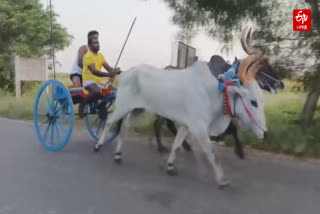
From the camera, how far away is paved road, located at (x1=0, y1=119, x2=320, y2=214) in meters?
3.04

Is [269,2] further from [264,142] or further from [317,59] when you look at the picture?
[264,142]

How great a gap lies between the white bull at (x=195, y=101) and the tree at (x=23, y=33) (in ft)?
35.6

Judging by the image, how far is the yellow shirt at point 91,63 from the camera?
4.89 meters

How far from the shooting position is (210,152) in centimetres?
359

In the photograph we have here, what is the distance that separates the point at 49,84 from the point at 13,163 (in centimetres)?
135

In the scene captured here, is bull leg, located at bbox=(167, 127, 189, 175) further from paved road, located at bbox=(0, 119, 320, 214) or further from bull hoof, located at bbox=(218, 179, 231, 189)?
bull hoof, located at bbox=(218, 179, 231, 189)

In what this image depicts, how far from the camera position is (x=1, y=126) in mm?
6855

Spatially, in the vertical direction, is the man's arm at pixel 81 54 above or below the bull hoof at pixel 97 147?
above

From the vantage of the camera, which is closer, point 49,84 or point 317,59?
point 49,84

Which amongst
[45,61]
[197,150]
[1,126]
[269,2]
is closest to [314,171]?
[197,150]

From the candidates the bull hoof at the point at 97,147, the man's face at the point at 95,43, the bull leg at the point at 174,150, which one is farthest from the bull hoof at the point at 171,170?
the man's face at the point at 95,43

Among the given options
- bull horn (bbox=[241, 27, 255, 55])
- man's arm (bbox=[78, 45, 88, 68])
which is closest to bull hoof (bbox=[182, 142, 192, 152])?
bull horn (bbox=[241, 27, 255, 55])

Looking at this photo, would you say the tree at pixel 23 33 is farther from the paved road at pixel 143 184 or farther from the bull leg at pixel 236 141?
the bull leg at pixel 236 141

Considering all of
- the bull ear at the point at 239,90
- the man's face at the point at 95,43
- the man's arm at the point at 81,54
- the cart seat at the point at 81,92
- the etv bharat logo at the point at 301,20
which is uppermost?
the etv bharat logo at the point at 301,20
